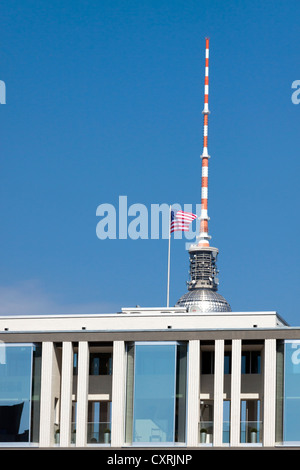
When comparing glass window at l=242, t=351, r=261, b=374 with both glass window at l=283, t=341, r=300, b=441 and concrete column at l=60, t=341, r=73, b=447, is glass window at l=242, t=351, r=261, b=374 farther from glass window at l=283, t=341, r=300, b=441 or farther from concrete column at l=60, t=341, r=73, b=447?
concrete column at l=60, t=341, r=73, b=447

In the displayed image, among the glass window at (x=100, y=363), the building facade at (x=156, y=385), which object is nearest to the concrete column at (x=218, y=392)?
the building facade at (x=156, y=385)

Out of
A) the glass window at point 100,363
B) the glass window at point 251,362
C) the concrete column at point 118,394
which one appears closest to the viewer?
the concrete column at point 118,394

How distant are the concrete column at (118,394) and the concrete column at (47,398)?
3771 mm

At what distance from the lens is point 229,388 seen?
64.1m

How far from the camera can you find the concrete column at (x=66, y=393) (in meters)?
63.9

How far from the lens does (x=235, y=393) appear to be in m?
62.7

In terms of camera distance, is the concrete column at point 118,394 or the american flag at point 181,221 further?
the american flag at point 181,221

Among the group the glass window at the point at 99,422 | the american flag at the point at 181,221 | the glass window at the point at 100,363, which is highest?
the american flag at the point at 181,221

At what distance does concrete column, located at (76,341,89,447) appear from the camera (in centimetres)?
6356

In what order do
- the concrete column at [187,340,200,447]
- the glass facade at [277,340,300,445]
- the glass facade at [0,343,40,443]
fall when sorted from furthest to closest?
1. the glass facade at [0,343,40,443]
2. the concrete column at [187,340,200,447]
3. the glass facade at [277,340,300,445]

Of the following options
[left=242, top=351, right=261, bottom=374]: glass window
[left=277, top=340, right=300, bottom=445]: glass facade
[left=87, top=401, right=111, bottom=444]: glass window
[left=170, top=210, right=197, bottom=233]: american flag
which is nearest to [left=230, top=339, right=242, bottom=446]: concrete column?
[left=242, top=351, right=261, bottom=374]: glass window

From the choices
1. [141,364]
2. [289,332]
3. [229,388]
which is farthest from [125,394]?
[289,332]

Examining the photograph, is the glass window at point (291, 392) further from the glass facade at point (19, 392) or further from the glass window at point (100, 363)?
the glass facade at point (19, 392)

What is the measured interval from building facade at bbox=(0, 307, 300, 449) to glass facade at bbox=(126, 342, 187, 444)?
59 mm
